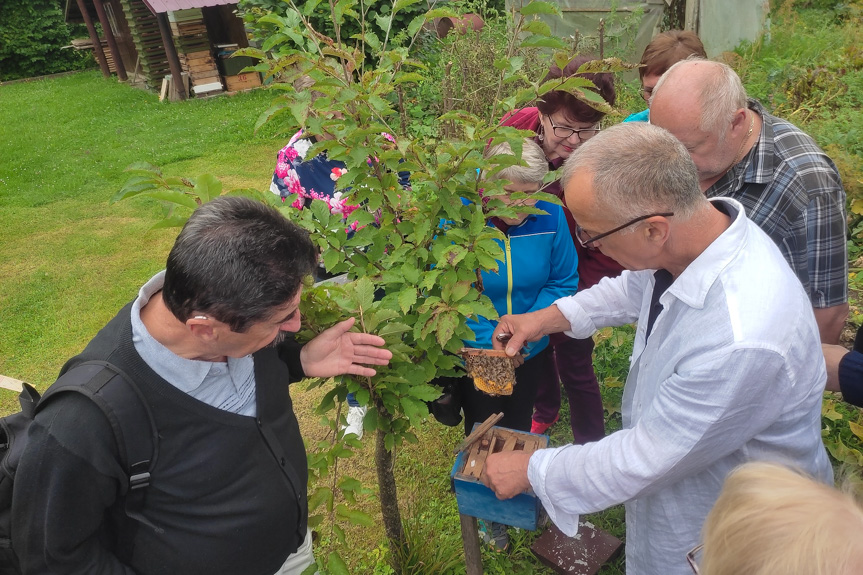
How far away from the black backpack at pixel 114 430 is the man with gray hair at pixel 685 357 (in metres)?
0.98

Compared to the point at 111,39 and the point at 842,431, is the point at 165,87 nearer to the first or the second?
the point at 111,39

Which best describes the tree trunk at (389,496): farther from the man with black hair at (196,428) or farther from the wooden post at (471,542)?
the man with black hair at (196,428)

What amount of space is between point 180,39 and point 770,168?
52.8ft

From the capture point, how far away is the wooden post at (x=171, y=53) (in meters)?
14.0

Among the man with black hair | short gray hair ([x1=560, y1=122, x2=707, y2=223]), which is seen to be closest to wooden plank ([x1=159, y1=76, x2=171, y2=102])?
the man with black hair

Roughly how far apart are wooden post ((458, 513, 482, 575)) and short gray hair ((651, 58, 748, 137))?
6.01ft

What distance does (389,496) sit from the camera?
262 cm

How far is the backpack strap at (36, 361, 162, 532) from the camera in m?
1.34

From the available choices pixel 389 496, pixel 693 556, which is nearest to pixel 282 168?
pixel 389 496

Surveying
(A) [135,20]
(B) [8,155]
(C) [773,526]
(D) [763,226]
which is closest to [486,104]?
(D) [763,226]

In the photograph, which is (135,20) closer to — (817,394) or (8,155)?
(8,155)

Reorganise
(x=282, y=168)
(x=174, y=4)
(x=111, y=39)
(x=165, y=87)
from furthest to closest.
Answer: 1. (x=111, y=39)
2. (x=165, y=87)
3. (x=174, y=4)
4. (x=282, y=168)

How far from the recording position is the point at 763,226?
2451 millimetres

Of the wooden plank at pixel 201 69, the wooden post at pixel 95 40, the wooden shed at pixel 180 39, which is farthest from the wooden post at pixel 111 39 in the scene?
the wooden plank at pixel 201 69
